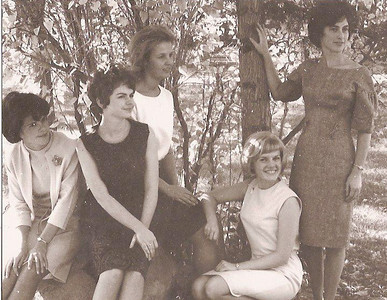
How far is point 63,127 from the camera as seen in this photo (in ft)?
8.94

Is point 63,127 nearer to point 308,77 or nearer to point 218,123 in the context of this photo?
point 218,123

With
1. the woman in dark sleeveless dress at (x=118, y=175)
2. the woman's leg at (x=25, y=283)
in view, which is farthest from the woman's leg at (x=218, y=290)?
the woman's leg at (x=25, y=283)

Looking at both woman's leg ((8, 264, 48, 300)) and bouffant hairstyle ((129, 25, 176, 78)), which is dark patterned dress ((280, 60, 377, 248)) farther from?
woman's leg ((8, 264, 48, 300))

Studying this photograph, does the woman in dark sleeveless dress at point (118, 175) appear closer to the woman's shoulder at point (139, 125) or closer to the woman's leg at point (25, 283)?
the woman's shoulder at point (139, 125)

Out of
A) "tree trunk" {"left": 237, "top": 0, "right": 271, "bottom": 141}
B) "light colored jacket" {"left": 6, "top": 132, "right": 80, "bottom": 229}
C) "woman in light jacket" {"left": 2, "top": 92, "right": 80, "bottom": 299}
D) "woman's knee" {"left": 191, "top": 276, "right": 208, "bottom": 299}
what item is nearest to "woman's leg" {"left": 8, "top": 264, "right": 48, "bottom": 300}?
"woman in light jacket" {"left": 2, "top": 92, "right": 80, "bottom": 299}

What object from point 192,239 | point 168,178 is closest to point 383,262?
point 192,239

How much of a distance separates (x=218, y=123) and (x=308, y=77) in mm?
509

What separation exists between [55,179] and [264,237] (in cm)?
99

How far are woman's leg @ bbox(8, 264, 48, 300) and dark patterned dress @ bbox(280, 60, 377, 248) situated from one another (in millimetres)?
1244

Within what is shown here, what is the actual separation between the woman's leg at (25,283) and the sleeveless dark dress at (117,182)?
277 millimetres

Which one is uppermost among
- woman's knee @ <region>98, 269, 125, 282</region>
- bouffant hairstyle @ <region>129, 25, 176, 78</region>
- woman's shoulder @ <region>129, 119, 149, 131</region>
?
bouffant hairstyle @ <region>129, 25, 176, 78</region>

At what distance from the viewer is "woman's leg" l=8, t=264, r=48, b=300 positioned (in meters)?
2.52

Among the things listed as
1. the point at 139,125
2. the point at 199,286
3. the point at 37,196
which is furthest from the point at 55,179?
the point at 199,286

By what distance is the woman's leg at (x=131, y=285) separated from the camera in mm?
2391
